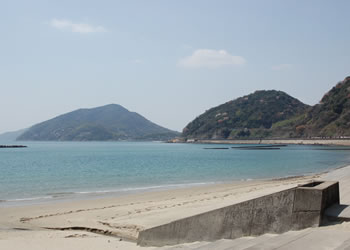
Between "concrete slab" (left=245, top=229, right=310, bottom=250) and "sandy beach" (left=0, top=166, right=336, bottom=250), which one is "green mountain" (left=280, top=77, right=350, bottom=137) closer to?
"sandy beach" (left=0, top=166, right=336, bottom=250)

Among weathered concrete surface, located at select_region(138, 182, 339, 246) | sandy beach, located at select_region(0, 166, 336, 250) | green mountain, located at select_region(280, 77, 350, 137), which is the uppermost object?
green mountain, located at select_region(280, 77, 350, 137)

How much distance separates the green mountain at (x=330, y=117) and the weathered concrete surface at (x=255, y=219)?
15398 cm

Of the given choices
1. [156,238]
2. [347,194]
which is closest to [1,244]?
[156,238]

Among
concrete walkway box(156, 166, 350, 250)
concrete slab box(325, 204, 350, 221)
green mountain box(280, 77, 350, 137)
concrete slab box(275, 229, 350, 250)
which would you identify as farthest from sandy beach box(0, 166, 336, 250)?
green mountain box(280, 77, 350, 137)

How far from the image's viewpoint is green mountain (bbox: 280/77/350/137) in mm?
150875

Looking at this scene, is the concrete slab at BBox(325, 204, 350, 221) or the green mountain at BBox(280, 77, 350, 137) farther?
the green mountain at BBox(280, 77, 350, 137)

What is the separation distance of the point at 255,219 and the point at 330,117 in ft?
547

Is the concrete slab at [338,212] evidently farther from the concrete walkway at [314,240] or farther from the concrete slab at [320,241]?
the concrete slab at [320,241]

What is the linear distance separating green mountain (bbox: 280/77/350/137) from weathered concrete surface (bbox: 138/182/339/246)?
505 ft

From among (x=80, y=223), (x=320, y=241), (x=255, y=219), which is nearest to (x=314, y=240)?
(x=320, y=241)

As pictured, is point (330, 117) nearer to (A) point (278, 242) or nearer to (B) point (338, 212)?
(B) point (338, 212)

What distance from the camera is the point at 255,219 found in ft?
22.3

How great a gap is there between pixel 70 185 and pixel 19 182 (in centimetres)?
512

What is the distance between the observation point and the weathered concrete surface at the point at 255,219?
6496 millimetres
